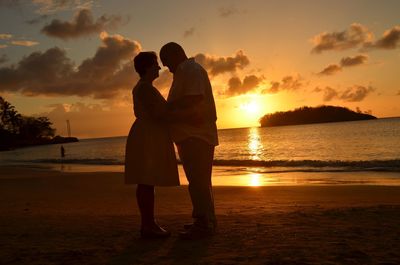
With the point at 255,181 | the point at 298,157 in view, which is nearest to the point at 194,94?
the point at 255,181

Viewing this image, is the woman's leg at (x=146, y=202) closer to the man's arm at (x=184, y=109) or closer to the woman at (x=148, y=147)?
the woman at (x=148, y=147)

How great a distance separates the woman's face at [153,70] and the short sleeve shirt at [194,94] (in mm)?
304

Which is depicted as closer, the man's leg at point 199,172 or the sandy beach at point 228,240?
the sandy beach at point 228,240

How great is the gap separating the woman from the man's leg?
0.65 feet

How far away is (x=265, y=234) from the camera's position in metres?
4.50

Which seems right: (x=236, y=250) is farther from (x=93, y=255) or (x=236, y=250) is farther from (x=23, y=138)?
(x=23, y=138)

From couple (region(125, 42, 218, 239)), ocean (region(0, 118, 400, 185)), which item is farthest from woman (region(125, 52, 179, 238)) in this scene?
ocean (region(0, 118, 400, 185))

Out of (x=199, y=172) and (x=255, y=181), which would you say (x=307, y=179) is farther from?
(x=199, y=172)

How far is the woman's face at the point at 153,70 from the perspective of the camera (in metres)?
4.58

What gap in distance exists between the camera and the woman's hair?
4566mm

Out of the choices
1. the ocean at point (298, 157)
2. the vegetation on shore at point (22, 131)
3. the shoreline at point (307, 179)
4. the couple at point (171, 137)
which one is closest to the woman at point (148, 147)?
the couple at point (171, 137)

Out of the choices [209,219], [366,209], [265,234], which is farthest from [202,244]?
[366,209]

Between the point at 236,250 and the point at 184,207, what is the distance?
4173 millimetres

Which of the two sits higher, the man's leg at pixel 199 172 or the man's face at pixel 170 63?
the man's face at pixel 170 63
